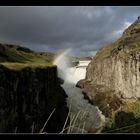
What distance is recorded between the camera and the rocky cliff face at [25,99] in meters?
61.0

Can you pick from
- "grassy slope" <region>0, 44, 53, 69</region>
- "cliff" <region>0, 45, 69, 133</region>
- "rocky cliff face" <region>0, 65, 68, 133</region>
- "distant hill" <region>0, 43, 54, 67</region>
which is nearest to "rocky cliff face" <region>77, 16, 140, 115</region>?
"distant hill" <region>0, 43, 54, 67</region>

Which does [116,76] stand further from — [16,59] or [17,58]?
[16,59]

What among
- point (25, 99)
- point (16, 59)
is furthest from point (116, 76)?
point (25, 99)

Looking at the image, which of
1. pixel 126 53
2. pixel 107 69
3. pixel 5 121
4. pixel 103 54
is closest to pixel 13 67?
pixel 5 121

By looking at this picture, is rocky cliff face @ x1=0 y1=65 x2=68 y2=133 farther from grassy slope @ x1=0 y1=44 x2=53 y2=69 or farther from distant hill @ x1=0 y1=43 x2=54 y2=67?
distant hill @ x1=0 y1=43 x2=54 y2=67

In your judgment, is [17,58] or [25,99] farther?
[17,58]

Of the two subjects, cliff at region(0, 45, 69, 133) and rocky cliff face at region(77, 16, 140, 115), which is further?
rocky cliff face at region(77, 16, 140, 115)

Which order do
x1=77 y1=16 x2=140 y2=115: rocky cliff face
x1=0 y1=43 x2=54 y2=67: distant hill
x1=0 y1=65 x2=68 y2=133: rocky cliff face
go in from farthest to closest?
x1=77 y1=16 x2=140 y2=115: rocky cliff face, x1=0 y1=43 x2=54 y2=67: distant hill, x1=0 y1=65 x2=68 y2=133: rocky cliff face

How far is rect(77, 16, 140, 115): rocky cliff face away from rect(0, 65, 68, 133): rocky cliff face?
22018 millimetres

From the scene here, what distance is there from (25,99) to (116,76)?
6605cm

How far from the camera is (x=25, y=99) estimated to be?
71.4 meters

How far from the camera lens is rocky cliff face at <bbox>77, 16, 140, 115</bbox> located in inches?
4642

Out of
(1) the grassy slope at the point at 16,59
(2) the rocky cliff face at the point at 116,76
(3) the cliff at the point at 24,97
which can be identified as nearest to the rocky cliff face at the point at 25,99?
(3) the cliff at the point at 24,97
